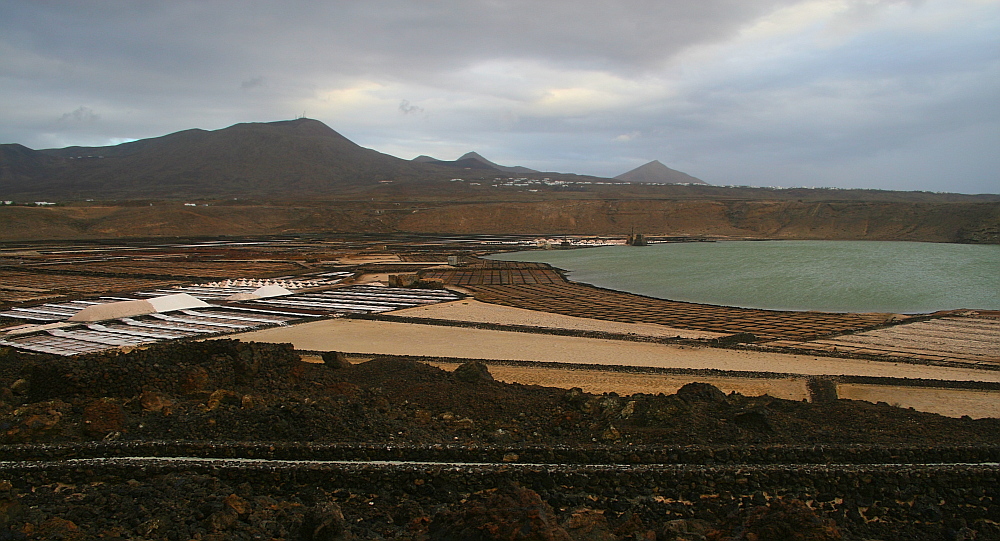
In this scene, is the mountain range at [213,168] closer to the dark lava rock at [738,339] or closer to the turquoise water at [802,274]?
the turquoise water at [802,274]

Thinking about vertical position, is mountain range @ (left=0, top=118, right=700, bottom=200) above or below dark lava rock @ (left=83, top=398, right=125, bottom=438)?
above

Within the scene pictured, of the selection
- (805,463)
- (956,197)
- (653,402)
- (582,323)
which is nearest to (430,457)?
(653,402)

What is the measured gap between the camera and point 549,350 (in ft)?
49.8

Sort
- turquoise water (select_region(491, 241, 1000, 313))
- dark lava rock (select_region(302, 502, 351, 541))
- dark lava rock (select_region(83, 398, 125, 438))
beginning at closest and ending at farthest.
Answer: dark lava rock (select_region(302, 502, 351, 541))
dark lava rock (select_region(83, 398, 125, 438))
turquoise water (select_region(491, 241, 1000, 313))

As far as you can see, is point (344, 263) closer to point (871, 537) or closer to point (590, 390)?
point (590, 390)

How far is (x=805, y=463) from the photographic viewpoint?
273 inches

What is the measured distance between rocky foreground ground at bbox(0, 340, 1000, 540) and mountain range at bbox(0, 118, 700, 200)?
12040cm

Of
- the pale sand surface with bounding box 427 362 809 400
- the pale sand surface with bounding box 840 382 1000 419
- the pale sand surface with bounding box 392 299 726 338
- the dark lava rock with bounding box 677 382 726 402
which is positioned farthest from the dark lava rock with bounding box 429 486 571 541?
the pale sand surface with bounding box 392 299 726 338

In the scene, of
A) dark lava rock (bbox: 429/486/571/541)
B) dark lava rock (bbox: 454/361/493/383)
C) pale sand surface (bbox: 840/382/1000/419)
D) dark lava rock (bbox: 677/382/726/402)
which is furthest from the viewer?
dark lava rock (bbox: 454/361/493/383)

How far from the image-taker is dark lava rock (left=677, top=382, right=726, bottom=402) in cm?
886

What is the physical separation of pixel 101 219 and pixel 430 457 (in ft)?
252

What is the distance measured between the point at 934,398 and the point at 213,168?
169884 millimetres

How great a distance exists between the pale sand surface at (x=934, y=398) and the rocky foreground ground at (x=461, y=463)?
1717 millimetres

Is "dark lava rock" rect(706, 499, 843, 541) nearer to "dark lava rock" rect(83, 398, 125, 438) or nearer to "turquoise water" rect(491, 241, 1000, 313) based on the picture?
"dark lava rock" rect(83, 398, 125, 438)
